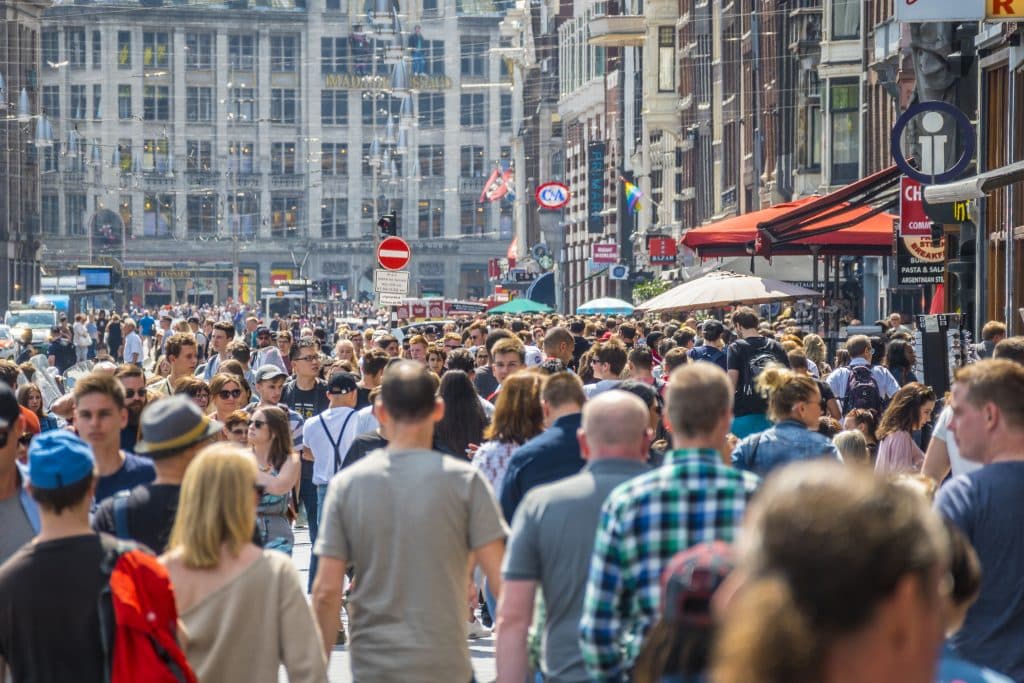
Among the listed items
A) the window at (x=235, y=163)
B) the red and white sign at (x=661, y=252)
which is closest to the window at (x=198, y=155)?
the window at (x=235, y=163)

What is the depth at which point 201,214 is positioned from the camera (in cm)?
12125

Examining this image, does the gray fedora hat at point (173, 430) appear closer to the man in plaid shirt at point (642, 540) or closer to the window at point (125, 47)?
Result: the man in plaid shirt at point (642, 540)

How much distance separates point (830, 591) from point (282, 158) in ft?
402

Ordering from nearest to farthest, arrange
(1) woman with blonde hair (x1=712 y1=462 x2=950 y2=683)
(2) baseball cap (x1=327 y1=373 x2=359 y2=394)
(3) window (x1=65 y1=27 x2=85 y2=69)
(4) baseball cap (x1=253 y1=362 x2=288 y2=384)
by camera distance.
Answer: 1. (1) woman with blonde hair (x1=712 y1=462 x2=950 y2=683)
2. (2) baseball cap (x1=327 y1=373 x2=359 y2=394)
3. (4) baseball cap (x1=253 y1=362 x2=288 y2=384)
4. (3) window (x1=65 y1=27 x2=85 y2=69)

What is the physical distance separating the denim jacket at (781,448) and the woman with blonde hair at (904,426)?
2595 millimetres

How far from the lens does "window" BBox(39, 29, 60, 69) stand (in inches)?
4658

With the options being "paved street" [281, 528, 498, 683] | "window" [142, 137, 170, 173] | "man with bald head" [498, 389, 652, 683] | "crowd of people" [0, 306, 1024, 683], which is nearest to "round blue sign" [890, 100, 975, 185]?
"paved street" [281, 528, 498, 683]

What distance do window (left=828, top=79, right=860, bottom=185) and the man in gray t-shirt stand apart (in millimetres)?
34213

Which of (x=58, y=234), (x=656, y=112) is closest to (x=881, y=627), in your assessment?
(x=656, y=112)

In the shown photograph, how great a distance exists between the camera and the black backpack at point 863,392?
16.1m

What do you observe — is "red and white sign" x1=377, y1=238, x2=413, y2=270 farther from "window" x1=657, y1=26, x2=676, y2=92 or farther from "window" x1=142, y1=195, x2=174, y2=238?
"window" x1=142, y1=195, x2=174, y2=238

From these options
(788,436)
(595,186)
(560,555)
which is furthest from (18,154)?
→ (560,555)

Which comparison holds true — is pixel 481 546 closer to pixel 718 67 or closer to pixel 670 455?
pixel 670 455

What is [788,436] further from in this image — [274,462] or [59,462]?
[59,462]
